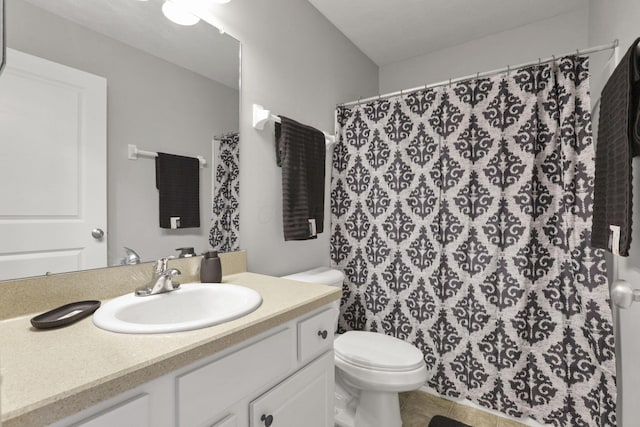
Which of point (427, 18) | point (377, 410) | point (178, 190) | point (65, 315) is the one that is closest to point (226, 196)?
point (178, 190)

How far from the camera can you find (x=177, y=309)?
1.04 metres

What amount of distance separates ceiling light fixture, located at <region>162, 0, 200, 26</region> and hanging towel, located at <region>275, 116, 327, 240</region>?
57 centimetres

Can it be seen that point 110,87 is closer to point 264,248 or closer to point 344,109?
point 264,248

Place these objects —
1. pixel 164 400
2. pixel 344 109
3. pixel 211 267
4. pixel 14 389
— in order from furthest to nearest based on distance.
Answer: pixel 344 109 → pixel 211 267 → pixel 164 400 → pixel 14 389

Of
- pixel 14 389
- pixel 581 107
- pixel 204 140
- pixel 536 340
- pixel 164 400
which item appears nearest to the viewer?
pixel 14 389

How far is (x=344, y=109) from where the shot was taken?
2174 mm

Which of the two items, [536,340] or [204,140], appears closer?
[204,140]

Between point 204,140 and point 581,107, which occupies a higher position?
point 581,107

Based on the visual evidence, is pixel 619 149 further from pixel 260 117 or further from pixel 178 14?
pixel 178 14

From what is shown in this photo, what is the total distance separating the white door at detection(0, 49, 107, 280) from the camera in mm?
830

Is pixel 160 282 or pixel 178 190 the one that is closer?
pixel 160 282

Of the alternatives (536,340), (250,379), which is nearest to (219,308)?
(250,379)

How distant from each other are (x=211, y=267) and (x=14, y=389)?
28.2 inches

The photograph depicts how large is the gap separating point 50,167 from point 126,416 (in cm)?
74
